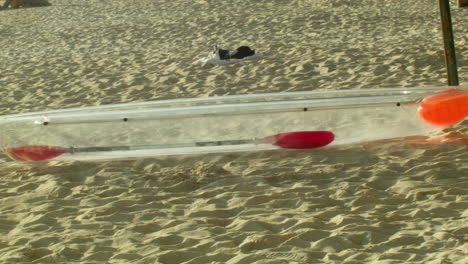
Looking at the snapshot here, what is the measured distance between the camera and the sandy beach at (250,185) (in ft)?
9.75

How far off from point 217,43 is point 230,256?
227 inches

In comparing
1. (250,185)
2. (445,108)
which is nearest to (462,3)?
(445,108)

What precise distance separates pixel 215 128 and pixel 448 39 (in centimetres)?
208

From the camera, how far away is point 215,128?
4355 millimetres

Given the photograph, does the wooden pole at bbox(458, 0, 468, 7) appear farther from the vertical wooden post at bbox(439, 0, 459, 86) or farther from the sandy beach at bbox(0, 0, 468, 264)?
the vertical wooden post at bbox(439, 0, 459, 86)

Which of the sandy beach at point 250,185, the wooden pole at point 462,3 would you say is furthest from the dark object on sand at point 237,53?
the wooden pole at point 462,3

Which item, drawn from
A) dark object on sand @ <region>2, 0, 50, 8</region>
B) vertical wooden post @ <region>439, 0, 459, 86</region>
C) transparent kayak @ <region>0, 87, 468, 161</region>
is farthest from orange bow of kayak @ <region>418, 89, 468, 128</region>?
dark object on sand @ <region>2, 0, 50, 8</region>

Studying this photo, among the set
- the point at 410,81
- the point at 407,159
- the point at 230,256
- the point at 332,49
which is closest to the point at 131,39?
the point at 332,49

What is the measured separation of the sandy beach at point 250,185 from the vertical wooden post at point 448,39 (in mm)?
517

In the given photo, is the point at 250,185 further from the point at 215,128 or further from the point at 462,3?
the point at 462,3

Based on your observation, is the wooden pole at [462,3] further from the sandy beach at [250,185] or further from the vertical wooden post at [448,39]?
the vertical wooden post at [448,39]

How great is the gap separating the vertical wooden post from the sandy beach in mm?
517

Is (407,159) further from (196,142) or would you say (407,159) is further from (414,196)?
(196,142)

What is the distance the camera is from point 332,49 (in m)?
7.37
